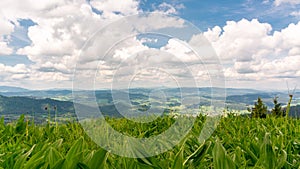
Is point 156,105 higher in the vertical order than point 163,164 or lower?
higher

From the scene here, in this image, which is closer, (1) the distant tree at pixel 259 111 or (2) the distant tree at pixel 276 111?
(2) the distant tree at pixel 276 111

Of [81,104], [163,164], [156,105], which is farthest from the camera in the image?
[156,105]

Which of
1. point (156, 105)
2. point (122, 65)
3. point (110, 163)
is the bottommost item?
point (110, 163)

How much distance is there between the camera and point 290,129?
348 cm

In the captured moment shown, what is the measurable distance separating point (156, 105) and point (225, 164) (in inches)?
81.1

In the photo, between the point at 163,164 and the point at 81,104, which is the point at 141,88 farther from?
the point at 163,164

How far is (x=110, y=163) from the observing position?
1.83 metres

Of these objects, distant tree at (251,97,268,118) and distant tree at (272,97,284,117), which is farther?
distant tree at (251,97,268,118)

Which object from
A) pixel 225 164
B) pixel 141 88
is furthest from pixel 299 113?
pixel 225 164

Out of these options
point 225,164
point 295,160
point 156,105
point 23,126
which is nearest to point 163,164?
point 225,164

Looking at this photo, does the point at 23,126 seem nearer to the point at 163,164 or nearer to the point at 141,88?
the point at 141,88

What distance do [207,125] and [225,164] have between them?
8.50 feet

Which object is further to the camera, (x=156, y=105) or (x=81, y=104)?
(x=156, y=105)

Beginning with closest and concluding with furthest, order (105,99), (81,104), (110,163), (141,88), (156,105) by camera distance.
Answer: (110,163) < (81,104) < (105,99) < (141,88) < (156,105)
